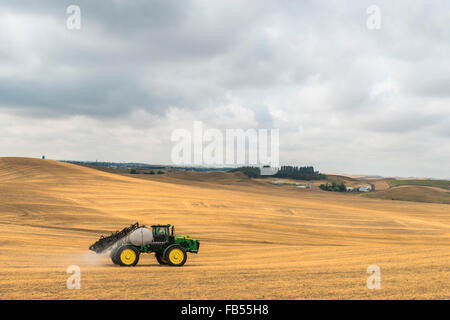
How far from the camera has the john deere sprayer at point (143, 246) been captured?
1448cm

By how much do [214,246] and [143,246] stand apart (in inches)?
372

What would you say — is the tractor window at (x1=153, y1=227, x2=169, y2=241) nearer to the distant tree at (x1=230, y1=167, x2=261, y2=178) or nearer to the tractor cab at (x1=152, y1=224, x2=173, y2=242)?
the tractor cab at (x1=152, y1=224, x2=173, y2=242)

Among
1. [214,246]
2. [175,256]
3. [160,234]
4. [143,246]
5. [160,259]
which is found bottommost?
[214,246]

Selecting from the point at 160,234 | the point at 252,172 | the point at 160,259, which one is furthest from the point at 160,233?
the point at 252,172

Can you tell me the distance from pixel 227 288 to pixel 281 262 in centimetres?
584

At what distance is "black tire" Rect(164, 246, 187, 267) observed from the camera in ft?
48.7

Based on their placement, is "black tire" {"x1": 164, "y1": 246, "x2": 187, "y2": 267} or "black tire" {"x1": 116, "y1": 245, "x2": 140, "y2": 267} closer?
"black tire" {"x1": 116, "y1": 245, "x2": 140, "y2": 267}

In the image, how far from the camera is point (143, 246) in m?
15.0

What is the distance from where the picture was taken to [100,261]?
16.2 m

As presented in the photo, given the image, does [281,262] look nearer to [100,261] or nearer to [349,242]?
[100,261]

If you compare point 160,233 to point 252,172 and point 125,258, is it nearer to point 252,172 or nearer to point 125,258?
point 125,258

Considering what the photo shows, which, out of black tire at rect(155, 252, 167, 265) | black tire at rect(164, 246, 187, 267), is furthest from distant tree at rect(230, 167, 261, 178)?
black tire at rect(164, 246, 187, 267)

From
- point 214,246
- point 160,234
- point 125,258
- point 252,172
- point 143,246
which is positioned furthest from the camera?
point 252,172
